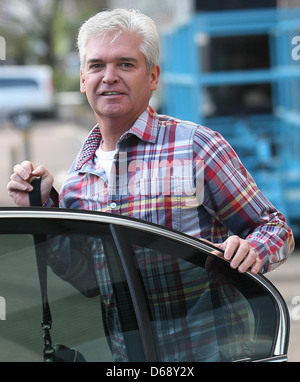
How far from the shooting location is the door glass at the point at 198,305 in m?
1.71

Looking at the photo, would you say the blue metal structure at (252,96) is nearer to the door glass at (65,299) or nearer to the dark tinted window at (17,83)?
the door glass at (65,299)

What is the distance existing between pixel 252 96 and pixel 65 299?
9.46 metres

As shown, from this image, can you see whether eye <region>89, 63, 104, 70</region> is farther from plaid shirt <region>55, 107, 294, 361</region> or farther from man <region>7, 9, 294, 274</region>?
plaid shirt <region>55, 107, 294, 361</region>

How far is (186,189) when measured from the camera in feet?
6.41

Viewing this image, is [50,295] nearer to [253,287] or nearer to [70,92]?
[253,287]

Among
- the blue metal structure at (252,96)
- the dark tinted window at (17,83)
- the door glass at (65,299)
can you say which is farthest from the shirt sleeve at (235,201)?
the dark tinted window at (17,83)

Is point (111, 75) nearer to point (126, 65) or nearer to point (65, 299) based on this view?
point (126, 65)

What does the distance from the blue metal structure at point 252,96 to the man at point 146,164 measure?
3954 mm

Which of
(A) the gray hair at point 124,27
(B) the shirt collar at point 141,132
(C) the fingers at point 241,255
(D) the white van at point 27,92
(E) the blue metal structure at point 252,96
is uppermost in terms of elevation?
(D) the white van at point 27,92

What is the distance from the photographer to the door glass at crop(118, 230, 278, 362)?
171cm

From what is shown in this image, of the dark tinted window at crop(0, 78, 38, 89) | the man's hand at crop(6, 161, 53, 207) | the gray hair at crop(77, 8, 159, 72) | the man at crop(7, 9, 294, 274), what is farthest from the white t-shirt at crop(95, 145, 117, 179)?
the dark tinted window at crop(0, 78, 38, 89)

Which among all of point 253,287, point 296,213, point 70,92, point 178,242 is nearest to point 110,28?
point 178,242

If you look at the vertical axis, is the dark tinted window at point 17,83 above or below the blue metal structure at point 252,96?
above

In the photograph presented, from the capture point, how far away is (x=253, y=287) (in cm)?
182
